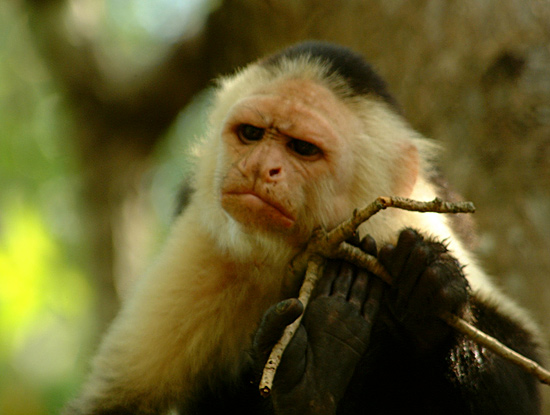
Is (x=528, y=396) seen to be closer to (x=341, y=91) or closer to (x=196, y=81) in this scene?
(x=341, y=91)

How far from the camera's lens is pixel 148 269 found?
3.89m

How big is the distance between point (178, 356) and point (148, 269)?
65 centimetres

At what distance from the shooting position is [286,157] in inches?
126

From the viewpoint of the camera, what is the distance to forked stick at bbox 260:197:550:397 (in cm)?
223

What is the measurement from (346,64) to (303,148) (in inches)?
26.7

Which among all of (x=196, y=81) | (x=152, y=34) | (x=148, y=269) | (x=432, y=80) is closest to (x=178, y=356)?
(x=148, y=269)

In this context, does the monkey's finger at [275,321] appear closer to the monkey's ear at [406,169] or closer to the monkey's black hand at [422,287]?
the monkey's black hand at [422,287]

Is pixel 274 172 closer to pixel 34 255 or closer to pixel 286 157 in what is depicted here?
pixel 286 157

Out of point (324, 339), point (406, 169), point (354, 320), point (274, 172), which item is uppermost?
point (406, 169)

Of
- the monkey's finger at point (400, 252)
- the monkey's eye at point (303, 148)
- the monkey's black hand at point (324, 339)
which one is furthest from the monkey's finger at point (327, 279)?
the monkey's eye at point (303, 148)

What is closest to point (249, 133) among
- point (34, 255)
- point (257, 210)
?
point (257, 210)

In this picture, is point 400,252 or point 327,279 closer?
point 400,252

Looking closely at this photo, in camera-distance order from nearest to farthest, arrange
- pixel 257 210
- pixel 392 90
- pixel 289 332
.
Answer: pixel 289 332 → pixel 257 210 → pixel 392 90

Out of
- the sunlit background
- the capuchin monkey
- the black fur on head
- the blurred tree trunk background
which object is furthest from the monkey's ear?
the sunlit background
